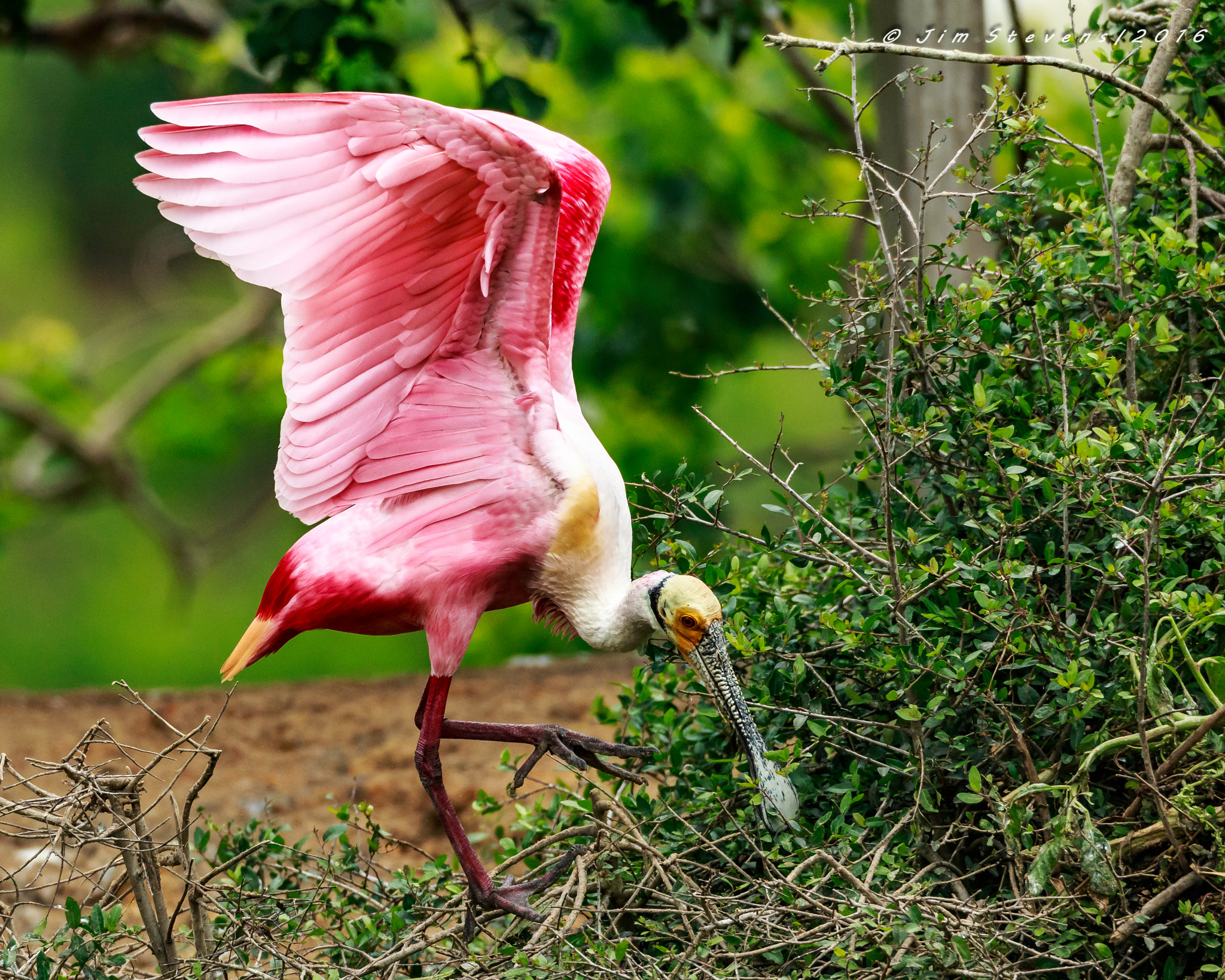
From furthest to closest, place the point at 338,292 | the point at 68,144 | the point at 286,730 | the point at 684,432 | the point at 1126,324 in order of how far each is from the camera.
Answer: the point at 68,144 < the point at 684,432 < the point at 286,730 < the point at 338,292 < the point at 1126,324

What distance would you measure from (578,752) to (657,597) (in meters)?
0.48

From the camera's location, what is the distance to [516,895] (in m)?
2.69

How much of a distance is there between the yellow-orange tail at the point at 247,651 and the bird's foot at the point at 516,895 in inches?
27.6

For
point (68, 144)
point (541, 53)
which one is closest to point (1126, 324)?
point (541, 53)

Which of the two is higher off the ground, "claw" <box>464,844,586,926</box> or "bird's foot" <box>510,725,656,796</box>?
"bird's foot" <box>510,725,656,796</box>

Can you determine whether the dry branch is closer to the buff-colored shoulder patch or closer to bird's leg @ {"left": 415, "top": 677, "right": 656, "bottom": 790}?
the buff-colored shoulder patch

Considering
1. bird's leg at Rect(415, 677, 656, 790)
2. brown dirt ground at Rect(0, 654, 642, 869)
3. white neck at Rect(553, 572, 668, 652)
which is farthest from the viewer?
brown dirt ground at Rect(0, 654, 642, 869)

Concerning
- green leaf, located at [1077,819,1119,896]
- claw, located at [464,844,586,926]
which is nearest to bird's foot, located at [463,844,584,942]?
claw, located at [464,844,586,926]

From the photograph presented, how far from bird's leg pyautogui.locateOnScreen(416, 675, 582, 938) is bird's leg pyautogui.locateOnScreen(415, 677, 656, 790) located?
0.02 metres

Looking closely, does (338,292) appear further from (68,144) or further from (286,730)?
(68,144)

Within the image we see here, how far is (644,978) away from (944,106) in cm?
252

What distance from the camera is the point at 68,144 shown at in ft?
35.5

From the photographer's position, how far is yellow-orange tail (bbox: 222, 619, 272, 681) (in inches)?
113

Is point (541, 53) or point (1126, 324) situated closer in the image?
point (1126, 324)
